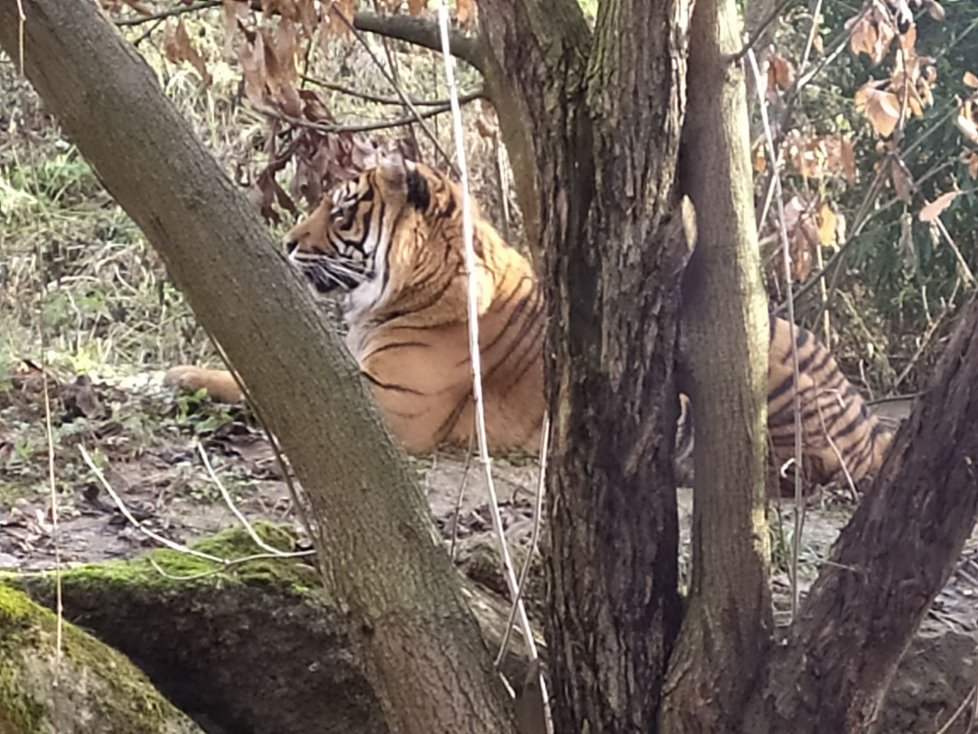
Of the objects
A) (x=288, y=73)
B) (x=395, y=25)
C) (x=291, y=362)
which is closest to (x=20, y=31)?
(x=291, y=362)

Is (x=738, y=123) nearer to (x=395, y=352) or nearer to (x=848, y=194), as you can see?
(x=395, y=352)

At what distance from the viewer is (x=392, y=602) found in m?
2.13

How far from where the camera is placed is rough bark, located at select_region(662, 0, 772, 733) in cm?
217

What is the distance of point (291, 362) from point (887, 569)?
92cm

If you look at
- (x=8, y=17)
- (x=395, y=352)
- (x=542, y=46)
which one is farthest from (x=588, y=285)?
(x=395, y=352)

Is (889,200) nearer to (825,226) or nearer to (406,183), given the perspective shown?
(406,183)

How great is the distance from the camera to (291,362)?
207cm

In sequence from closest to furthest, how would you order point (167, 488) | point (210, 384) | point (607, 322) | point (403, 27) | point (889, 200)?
point (607, 322), point (403, 27), point (167, 488), point (210, 384), point (889, 200)

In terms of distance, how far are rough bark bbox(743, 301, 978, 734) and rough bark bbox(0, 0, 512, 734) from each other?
1.51 ft

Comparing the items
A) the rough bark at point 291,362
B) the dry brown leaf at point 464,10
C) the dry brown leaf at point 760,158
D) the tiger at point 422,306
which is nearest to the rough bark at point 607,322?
the rough bark at point 291,362

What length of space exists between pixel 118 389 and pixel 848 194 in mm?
3262

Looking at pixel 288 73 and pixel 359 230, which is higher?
pixel 288 73

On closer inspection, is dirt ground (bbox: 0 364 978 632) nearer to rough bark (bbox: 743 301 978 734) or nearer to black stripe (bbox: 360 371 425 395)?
black stripe (bbox: 360 371 425 395)

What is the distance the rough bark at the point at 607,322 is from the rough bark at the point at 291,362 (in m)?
0.19
